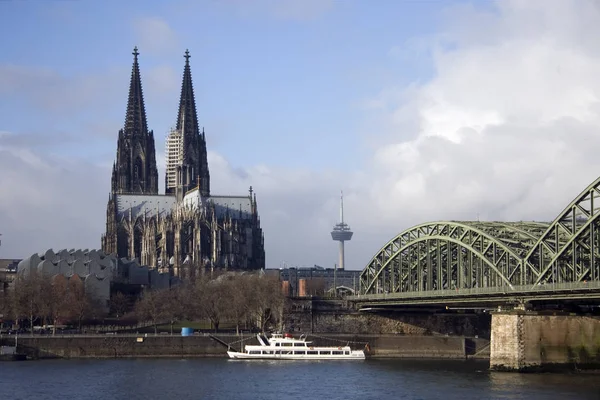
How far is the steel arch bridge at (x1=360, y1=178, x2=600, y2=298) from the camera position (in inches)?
3236

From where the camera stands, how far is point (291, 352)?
108m

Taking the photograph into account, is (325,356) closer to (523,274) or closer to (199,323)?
(523,274)

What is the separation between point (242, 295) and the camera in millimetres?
131500

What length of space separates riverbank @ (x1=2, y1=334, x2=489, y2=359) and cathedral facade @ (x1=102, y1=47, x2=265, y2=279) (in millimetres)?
65887

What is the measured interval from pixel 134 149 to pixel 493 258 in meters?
112

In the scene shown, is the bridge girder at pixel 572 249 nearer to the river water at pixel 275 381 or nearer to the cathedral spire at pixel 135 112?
the river water at pixel 275 381

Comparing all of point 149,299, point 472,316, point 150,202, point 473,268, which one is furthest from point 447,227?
point 150,202

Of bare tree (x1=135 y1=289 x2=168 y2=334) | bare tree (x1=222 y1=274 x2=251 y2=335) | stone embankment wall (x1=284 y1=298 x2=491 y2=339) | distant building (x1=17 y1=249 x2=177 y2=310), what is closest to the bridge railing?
stone embankment wall (x1=284 y1=298 x2=491 y2=339)

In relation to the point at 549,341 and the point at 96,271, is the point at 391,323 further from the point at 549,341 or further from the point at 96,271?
the point at 96,271

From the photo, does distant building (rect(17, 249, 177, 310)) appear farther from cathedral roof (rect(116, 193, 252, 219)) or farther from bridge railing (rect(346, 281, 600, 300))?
bridge railing (rect(346, 281, 600, 300))

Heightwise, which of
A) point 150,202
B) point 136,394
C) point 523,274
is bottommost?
point 136,394

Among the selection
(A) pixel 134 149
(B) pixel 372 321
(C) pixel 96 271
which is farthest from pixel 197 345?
(A) pixel 134 149

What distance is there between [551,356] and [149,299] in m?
69.2

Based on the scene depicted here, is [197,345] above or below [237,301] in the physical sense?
below
